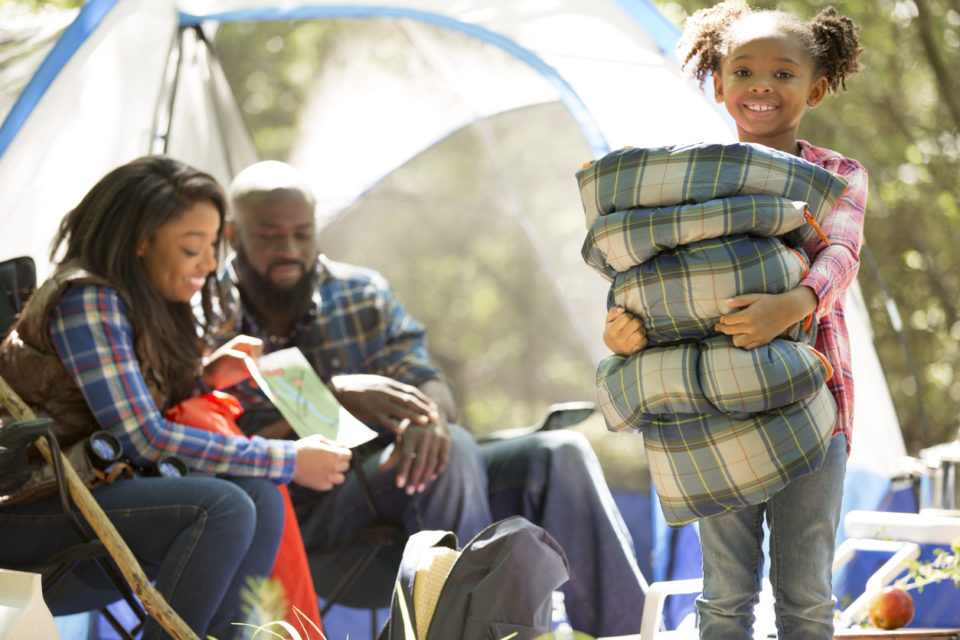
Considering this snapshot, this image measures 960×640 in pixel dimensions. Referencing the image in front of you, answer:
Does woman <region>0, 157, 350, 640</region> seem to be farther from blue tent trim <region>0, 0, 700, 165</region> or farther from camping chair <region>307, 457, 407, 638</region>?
blue tent trim <region>0, 0, 700, 165</region>

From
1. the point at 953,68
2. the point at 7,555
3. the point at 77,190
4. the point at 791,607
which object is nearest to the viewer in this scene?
the point at 791,607

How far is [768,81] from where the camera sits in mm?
1566

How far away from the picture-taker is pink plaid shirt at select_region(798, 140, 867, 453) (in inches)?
57.6

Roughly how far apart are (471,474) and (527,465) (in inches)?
6.4

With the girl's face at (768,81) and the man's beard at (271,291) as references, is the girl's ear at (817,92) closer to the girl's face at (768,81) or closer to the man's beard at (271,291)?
the girl's face at (768,81)

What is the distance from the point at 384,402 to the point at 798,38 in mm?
1153

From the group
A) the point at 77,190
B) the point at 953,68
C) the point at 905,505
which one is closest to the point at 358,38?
the point at 77,190

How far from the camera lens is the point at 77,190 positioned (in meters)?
2.47

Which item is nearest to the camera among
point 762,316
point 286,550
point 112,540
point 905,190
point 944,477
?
point 762,316

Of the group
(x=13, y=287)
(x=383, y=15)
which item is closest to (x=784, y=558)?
(x=13, y=287)

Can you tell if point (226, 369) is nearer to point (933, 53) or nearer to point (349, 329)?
point (349, 329)

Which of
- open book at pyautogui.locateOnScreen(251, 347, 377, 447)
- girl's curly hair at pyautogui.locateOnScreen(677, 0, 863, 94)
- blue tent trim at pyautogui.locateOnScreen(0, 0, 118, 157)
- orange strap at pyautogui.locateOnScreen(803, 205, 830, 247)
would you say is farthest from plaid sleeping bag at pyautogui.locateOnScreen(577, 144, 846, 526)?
blue tent trim at pyautogui.locateOnScreen(0, 0, 118, 157)

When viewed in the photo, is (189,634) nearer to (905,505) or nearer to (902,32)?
(905,505)

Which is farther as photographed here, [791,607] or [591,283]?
[591,283]
